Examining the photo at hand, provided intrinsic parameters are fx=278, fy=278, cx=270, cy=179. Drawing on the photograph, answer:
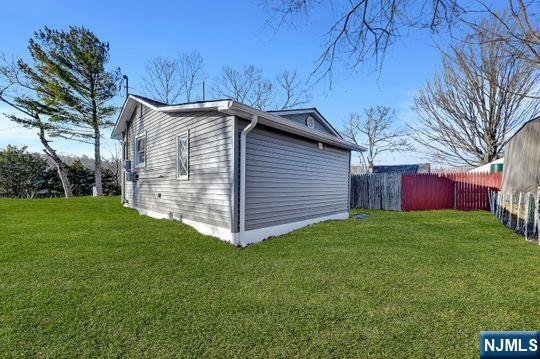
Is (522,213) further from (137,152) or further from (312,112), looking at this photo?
(137,152)

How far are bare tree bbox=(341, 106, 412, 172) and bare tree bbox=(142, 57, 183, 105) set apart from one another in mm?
19172

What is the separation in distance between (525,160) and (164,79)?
25271 millimetres

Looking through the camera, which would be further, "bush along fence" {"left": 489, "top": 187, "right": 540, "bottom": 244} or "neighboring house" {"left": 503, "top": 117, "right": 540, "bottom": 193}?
"neighboring house" {"left": 503, "top": 117, "right": 540, "bottom": 193}

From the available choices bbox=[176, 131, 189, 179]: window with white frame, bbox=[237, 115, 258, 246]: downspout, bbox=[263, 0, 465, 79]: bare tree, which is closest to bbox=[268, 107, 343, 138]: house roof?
bbox=[237, 115, 258, 246]: downspout

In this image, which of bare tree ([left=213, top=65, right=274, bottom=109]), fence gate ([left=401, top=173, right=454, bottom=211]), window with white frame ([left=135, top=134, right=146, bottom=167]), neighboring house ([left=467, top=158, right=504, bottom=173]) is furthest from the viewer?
bare tree ([left=213, top=65, right=274, bottom=109])

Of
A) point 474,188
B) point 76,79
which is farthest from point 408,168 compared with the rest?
point 76,79

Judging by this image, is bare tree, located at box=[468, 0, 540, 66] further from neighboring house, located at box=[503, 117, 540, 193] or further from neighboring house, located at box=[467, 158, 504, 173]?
neighboring house, located at box=[467, 158, 504, 173]

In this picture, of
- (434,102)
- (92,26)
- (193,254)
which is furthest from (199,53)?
(193,254)

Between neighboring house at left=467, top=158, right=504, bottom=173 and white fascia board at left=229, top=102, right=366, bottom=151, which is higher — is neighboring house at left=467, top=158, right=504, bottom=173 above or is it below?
below

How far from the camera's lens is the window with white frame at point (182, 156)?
714 centimetres

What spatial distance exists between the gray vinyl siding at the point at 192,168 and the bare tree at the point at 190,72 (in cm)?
1615

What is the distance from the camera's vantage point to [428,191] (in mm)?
12766

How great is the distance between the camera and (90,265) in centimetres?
432

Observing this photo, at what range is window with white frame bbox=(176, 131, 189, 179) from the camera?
23.4 feet
